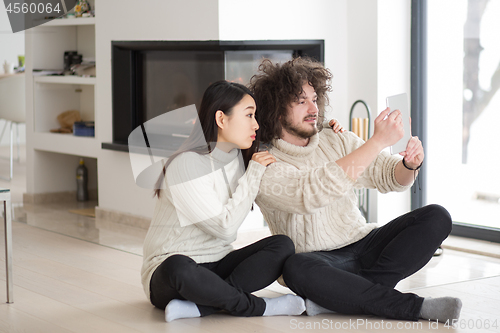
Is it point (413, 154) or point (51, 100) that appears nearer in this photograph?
point (413, 154)

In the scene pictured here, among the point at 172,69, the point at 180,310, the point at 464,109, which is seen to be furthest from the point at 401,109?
the point at 172,69

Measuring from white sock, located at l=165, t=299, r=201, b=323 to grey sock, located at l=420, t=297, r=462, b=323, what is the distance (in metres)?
0.71

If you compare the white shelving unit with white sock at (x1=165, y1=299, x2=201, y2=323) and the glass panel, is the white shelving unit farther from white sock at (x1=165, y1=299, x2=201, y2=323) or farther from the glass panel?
white sock at (x1=165, y1=299, x2=201, y2=323)

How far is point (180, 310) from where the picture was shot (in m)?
1.99

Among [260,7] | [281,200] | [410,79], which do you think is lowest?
[281,200]

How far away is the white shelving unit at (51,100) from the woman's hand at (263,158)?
2.52 meters

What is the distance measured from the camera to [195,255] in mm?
2033

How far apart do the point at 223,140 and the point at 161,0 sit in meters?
1.64

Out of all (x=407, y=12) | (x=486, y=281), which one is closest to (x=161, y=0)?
(x=407, y=12)

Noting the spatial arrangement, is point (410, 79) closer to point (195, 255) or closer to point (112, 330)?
point (195, 255)

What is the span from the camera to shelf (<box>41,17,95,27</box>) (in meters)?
3.96

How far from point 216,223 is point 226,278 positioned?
203 mm

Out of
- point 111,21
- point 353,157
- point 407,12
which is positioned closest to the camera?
point 353,157

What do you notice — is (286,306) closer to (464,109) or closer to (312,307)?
(312,307)
